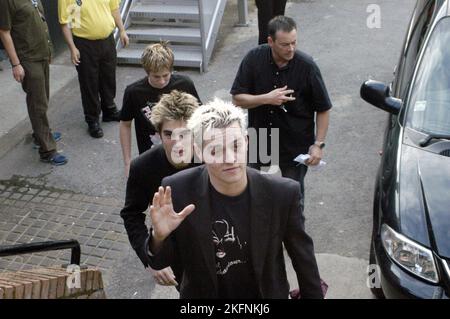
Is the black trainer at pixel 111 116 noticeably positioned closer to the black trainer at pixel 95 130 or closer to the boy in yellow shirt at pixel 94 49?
the boy in yellow shirt at pixel 94 49

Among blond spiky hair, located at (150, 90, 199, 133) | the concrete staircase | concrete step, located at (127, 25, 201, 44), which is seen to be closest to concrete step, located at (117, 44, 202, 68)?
the concrete staircase

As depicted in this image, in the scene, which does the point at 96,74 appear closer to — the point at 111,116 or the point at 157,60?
the point at 111,116

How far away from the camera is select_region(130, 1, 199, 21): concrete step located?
8.45 metres

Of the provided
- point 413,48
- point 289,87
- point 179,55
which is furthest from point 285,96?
point 179,55

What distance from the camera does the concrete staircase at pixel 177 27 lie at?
8.23m

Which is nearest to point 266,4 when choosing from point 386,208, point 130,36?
point 130,36

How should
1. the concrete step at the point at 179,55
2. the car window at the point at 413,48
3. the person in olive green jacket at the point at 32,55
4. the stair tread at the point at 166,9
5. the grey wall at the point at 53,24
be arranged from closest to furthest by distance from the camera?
the car window at the point at 413,48 < the person in olive green jacket at the point at 32,55 < the concrete step at the point at 179,55 < the stair tread at the point at 166,9 < the grey wall at the point at 53,24

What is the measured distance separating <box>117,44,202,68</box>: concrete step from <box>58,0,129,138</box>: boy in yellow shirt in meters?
1.46

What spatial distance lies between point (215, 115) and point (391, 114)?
2.49 metres

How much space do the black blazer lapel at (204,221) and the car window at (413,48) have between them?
2460mm

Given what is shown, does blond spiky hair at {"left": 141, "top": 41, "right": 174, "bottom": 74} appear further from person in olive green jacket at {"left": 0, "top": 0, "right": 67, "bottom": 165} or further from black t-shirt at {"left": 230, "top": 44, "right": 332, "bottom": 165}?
person in olive green jacket at {"left": 0, "top": 0, "right": 67, "bottom": 165}

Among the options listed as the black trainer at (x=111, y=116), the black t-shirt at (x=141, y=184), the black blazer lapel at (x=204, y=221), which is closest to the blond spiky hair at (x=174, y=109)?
the black t-shirt at (x=141, y=184)

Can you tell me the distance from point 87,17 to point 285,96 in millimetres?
3108

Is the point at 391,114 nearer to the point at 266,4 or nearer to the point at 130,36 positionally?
the point at 266,4
